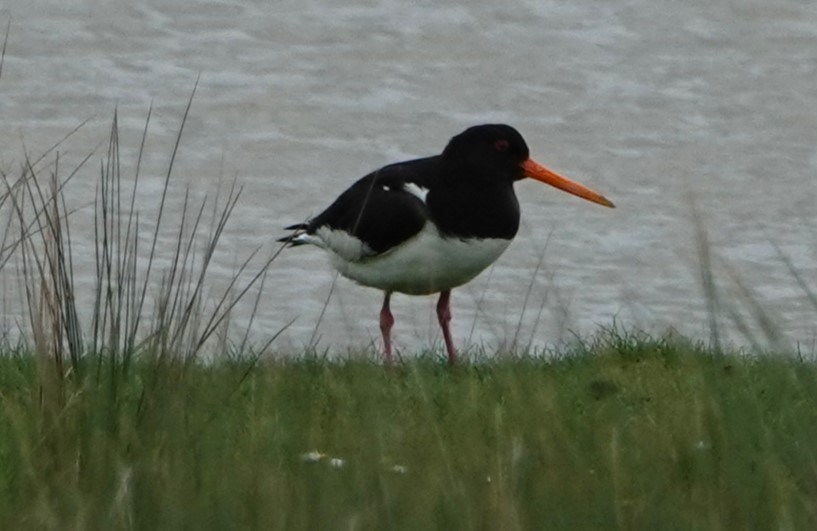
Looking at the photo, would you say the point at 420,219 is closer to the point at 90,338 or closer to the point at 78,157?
the point at 90,338

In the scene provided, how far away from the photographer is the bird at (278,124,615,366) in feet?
25.4

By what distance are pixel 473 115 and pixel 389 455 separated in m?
11.3

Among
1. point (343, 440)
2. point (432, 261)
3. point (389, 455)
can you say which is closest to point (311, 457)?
point (389, 455)

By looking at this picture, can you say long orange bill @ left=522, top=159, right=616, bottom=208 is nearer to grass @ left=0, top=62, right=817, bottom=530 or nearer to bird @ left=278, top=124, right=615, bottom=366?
bird @ left=278, top=124, right=615, bottom=366

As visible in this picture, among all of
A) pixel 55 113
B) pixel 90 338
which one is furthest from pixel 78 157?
pixel 90 338

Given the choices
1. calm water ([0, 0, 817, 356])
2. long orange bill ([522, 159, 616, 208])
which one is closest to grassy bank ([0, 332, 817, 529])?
long orange bill ([522, 159, 616, 208])

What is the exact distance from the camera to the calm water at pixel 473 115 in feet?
38.6

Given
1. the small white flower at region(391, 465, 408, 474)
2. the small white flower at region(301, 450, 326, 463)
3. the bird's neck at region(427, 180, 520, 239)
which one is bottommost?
the bird's neck at region(427, 180, 520, 239)

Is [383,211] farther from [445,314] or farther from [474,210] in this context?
[445,314]

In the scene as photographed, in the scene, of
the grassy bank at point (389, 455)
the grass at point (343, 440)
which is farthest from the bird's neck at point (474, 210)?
the grassy bank at point (389, 455)

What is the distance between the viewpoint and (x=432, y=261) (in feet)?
25.3

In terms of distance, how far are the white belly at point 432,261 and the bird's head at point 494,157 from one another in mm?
381

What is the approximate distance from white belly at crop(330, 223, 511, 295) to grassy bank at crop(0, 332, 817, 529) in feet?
5.57

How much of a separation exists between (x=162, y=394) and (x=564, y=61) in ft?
43.3
